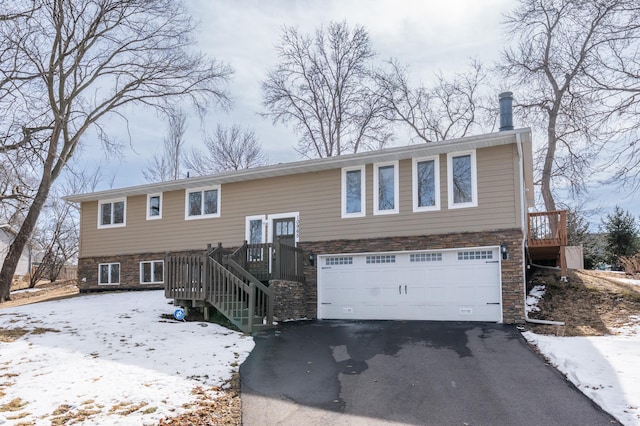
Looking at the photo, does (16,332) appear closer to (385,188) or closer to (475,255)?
(385,188)

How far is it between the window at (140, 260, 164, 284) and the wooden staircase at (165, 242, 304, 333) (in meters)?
5.39

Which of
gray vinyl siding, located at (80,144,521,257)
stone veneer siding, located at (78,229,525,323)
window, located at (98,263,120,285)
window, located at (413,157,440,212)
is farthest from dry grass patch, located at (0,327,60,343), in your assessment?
window, located at (413,157,440,212)

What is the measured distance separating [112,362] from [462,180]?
889 centimetres

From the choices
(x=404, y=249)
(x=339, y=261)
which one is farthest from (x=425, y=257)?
(x=339, y=261)

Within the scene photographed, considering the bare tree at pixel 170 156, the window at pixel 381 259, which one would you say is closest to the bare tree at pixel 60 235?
the bare tree at pixel 170 156

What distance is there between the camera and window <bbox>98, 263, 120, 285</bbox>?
17.9 m

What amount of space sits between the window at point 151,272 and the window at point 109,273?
3.76 ft

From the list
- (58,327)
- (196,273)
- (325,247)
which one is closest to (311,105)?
(325,247)

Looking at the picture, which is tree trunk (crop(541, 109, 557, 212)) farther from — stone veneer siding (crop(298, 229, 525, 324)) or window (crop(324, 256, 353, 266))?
window (crop(324, 256, 353, 266))

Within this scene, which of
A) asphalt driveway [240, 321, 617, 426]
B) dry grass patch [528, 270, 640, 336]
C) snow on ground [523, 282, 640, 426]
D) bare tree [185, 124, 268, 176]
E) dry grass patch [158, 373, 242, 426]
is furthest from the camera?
bare tree [185, 124, 268, 176]

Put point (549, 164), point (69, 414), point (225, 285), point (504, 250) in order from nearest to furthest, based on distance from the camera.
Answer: point (69, 414), point (225, 285), point (504, 250), point (549, 164)

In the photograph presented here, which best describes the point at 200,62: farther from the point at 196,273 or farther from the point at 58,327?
the point at 58,327

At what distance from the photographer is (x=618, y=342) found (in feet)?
29.3

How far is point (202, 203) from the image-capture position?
1642cm
